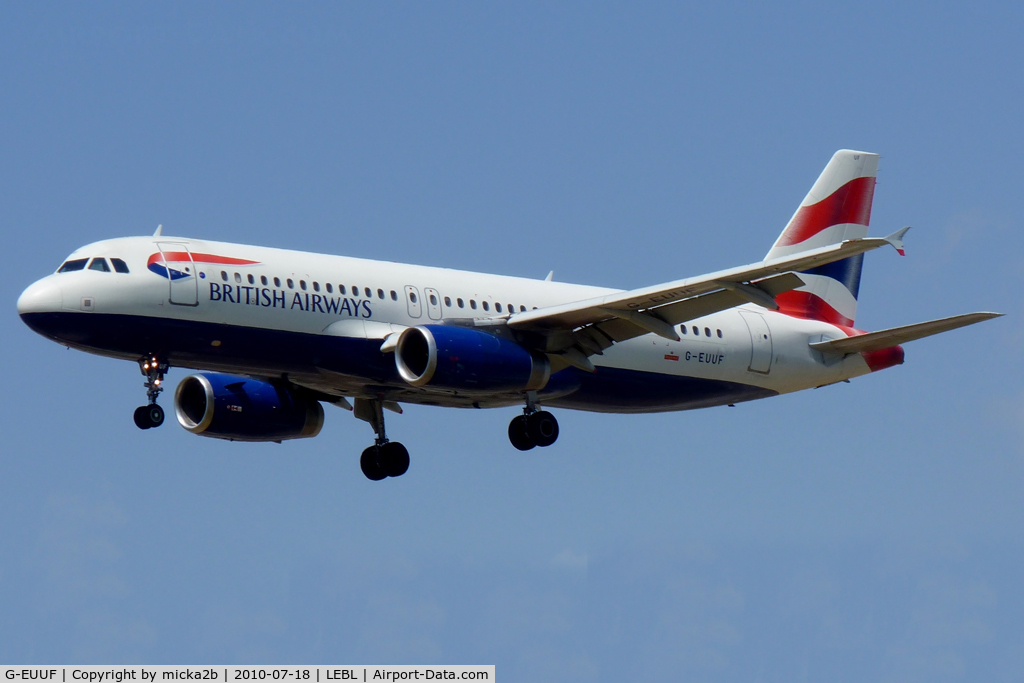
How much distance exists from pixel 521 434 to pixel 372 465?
5.42 m

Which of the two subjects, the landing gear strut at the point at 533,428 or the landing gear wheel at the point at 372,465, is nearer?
the landing gear strut at the point at 533,428

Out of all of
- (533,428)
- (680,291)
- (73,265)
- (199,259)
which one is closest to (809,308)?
(533,428)

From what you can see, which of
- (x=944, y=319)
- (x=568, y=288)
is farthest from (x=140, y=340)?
(x=944, y=319)

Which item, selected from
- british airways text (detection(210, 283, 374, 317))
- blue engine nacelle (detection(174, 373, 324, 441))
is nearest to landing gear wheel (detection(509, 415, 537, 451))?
british airways text (detection(210, 283, 374, 317))

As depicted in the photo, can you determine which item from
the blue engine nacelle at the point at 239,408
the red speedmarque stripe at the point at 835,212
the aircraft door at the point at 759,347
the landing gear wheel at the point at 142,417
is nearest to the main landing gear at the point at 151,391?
the landing gear wheel at the point at 142,417

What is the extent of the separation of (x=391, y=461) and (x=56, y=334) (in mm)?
10824

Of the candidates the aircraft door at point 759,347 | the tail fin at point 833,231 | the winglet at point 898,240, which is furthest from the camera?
the tail fin at point 833,231

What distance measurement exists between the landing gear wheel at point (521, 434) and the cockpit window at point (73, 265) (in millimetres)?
11127

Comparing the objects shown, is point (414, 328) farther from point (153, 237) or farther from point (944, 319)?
point (944, 319)

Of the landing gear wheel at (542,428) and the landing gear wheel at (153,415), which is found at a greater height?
the landing gear wheel at (542,428)

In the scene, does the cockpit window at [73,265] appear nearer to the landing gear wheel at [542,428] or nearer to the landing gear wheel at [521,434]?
the landing gear wheel at [521,434]

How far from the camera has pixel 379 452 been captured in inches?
1761

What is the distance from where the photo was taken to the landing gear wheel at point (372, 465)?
4478 centimetres

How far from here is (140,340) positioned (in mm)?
37156
